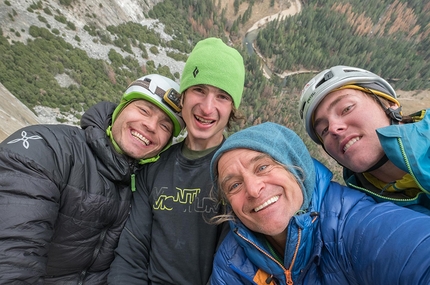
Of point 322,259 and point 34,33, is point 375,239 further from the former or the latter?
point 34,33

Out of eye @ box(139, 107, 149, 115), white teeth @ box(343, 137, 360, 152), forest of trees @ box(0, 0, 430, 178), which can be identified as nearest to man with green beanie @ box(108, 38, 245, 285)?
eye @ box(139, 107, 149, 115)

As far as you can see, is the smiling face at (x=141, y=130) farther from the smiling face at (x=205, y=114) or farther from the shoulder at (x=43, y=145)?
the shoulder at (x=43, y=145)

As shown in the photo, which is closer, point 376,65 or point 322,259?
point 322,259

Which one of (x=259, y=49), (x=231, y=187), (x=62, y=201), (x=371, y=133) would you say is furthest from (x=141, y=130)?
(x=259, y=49)

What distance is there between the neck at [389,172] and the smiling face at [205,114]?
1937 mm

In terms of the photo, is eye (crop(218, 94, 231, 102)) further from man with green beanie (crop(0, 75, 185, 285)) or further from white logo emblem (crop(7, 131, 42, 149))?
white logo emblem (crop(7, 131, 42, 149))

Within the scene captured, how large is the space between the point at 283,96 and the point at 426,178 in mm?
66132

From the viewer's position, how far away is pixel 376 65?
8400 cm

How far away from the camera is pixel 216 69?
3.20 m

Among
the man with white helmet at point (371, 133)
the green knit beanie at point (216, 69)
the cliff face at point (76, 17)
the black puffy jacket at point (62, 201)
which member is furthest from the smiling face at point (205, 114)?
the cliff face at point (76, 17)

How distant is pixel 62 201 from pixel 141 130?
1232 millimetres

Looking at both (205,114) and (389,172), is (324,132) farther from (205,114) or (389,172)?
(205,114)

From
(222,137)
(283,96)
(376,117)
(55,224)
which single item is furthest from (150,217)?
(283,96)

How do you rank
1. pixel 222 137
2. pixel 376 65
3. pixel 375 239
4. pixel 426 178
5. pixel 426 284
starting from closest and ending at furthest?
pixel 426 284, pixel 375 239, pixel 426 178, pixel 222 137, pixel 376 65
